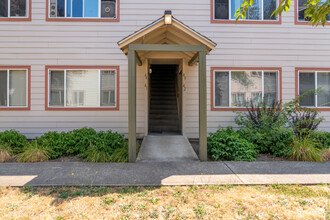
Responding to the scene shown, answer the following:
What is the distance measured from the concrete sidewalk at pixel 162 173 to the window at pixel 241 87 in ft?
8.88

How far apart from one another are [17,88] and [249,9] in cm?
843

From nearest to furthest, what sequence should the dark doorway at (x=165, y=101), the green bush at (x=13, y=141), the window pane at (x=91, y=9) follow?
the green bush at (x=13, y=141) < the window pane at (x=91, y=9) < the dark doorway at (x=165, y=101)

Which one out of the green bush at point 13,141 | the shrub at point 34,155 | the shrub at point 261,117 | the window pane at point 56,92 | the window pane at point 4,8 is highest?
the window pane at point 4,8

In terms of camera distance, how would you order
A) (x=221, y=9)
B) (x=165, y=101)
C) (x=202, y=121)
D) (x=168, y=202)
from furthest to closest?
(x=165, y=101) → (x=221, y=9) → (x=202, y=121) → (x=168, y=202)

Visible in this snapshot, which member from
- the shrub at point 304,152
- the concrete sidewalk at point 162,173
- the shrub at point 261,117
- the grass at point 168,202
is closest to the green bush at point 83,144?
the concrete sidewalk at point 162,173

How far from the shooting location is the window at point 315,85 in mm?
7012

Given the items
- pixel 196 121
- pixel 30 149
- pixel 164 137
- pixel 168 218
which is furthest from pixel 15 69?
pixel 168 218

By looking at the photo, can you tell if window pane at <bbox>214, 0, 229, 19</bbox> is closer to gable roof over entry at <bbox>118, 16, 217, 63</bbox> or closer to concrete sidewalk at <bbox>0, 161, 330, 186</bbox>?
gable roof over entry at <bbox>118, 16, 217, 63</bbox>

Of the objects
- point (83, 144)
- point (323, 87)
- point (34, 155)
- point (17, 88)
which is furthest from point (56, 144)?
point (323, 87)

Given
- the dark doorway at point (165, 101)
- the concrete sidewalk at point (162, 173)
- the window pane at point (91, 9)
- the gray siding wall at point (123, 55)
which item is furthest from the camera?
the dark doorway at point (165, 101)

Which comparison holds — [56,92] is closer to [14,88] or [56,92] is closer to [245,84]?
[14,88]

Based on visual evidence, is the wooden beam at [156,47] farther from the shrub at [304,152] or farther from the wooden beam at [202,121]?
the shrub at [304,152]

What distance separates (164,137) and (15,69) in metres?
5.49

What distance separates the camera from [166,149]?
220 inches
